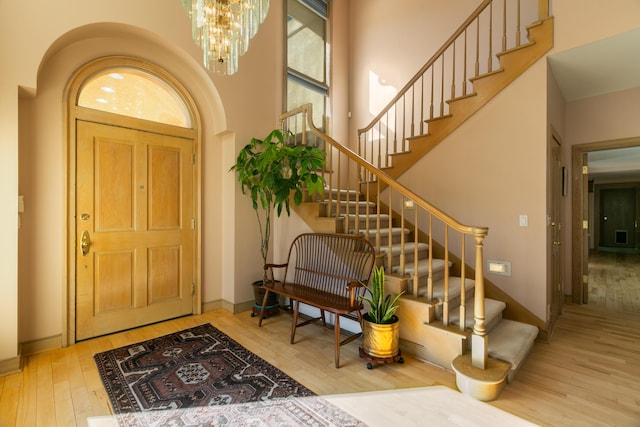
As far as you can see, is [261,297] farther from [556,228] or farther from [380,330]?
[556,228]

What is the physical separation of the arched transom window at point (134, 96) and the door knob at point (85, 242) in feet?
4.15

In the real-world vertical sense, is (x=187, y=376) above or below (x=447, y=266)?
below

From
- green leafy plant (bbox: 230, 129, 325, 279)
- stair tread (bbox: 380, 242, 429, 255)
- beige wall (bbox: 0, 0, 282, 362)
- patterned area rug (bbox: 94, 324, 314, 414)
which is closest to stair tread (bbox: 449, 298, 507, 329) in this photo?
stair tread (bbox: 380, 242, 429, 255)

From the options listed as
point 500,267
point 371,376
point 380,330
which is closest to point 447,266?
point 380,330

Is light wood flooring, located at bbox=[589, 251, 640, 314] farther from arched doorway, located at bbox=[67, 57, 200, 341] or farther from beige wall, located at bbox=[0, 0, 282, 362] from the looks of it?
arched doorway, located at bbox=[67, 57, 200, 341]

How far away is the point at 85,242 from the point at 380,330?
2922 mm

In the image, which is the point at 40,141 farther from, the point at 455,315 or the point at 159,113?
the point at 455,315

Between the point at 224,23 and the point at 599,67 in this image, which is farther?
the point at 599,67

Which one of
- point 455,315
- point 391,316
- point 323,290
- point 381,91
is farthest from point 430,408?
point 381,91

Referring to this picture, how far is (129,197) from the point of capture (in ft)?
10.4

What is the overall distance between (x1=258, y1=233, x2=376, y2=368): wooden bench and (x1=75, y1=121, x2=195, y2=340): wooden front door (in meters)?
1.16

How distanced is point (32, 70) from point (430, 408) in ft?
13.1

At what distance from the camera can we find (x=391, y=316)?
8.28 ft

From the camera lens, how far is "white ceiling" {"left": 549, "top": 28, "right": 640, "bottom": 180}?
2789 mm
